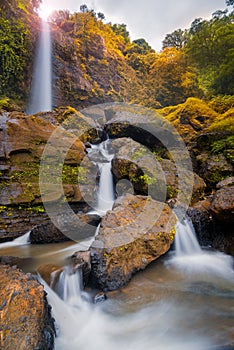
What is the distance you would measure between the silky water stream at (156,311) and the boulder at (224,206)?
850 millimetres

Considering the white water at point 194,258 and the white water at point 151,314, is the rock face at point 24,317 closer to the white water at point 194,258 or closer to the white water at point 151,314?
the white water at point 151,314

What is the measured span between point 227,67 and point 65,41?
13414 millimetres

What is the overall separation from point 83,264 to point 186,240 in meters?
2.63

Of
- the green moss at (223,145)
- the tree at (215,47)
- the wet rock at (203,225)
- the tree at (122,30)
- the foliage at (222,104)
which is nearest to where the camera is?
the wet rock at (203,225)

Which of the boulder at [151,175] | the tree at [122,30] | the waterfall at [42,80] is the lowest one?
the boulder at [151,175]

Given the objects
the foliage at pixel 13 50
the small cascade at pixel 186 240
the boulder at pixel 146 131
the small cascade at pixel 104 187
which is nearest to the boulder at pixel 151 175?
the small cascade at pixel 104 187

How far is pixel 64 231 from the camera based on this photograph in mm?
5301

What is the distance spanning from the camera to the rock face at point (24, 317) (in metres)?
1.83

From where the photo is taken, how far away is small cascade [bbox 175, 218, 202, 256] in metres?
4.75

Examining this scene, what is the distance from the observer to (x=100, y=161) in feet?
30.6

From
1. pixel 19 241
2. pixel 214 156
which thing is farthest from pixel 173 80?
pixel 19 241

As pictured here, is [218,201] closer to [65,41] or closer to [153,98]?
[153,98]

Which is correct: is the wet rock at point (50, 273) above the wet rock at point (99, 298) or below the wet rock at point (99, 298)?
above

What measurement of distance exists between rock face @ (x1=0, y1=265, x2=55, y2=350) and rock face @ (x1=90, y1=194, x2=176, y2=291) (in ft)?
3.68
